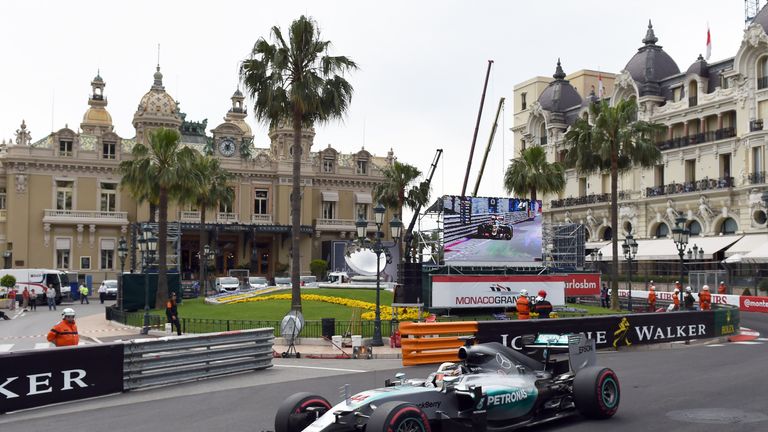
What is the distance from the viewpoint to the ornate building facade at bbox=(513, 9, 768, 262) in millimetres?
51312

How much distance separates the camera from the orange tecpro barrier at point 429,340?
18.7 meters

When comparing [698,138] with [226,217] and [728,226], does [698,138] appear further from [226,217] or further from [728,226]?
[226,217]

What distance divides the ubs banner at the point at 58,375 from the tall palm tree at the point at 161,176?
24.9m

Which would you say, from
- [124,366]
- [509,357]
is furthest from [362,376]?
[509,357]

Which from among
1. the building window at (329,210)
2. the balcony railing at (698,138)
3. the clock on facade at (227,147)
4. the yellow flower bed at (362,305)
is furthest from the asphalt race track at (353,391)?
the building window at (329,210)

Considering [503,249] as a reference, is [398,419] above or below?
below

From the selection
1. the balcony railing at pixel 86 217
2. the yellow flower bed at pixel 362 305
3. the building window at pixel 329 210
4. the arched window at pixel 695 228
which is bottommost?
the yellow flower bed at pixel 362 305

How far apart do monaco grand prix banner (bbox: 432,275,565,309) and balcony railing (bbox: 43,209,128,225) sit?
144 ft

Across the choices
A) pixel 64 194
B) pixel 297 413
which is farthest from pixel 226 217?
pixel 297 413

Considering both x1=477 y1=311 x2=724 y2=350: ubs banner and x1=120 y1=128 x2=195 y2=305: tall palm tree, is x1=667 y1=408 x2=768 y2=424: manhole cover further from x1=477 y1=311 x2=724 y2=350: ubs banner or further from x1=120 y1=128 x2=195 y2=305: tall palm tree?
x1=120 y1=128 x2=195 y2=305: tall palm tree

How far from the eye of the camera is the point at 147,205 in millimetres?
70000

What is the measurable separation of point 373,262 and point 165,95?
31929 mm

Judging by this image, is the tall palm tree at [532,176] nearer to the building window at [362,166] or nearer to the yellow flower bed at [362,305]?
the yellow flower bed at [362,305]

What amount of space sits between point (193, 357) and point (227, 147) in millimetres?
58830
